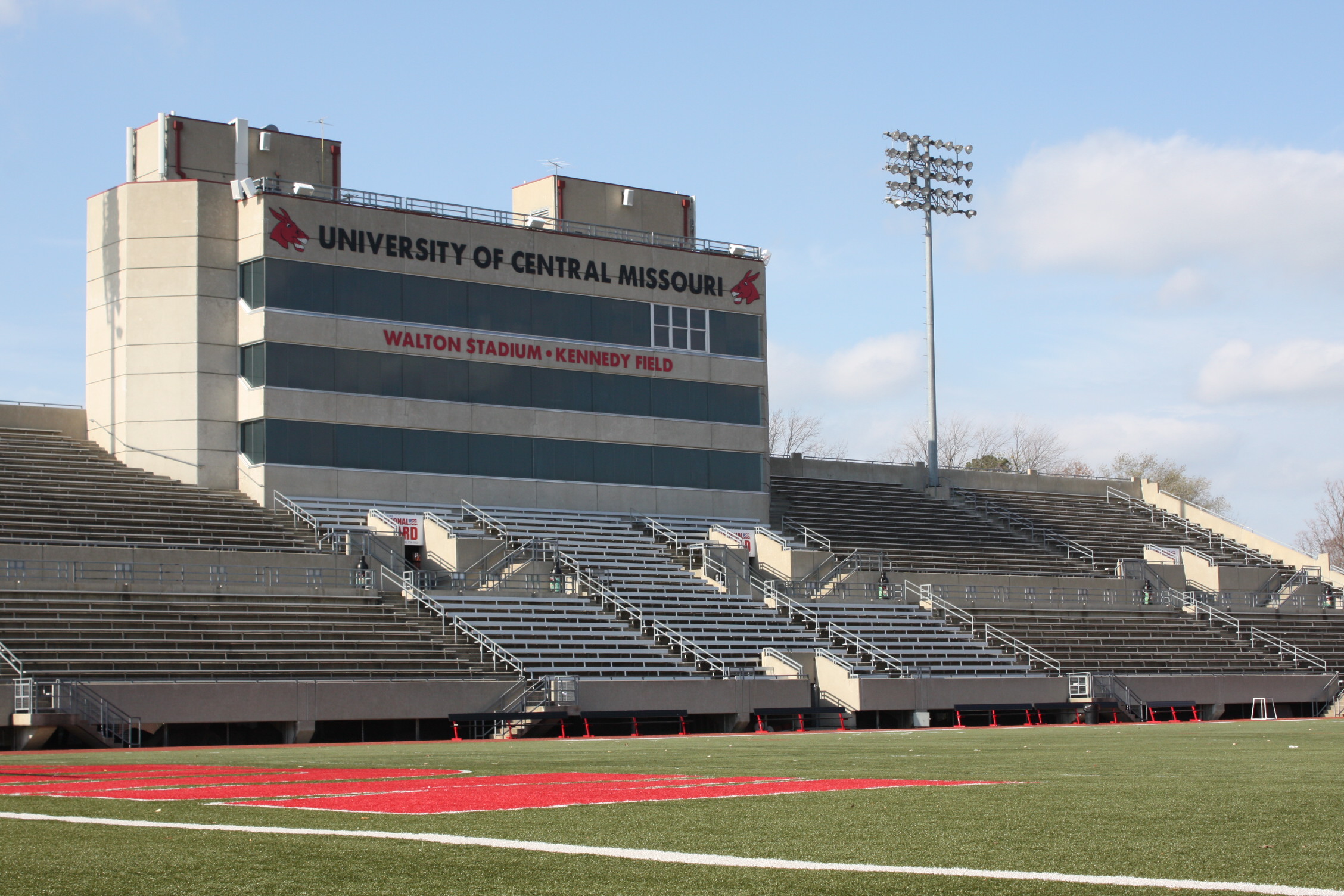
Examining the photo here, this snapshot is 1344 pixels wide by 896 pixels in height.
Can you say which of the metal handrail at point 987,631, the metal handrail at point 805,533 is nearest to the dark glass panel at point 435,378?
the metal handrail at point 805,533

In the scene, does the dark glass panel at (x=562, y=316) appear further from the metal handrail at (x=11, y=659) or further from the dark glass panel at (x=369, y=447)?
the metal handrail at (x=11, y=659)

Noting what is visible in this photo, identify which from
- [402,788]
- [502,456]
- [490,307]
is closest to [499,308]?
[490,307]

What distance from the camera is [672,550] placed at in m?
42.8

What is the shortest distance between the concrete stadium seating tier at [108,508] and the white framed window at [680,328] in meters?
13.1

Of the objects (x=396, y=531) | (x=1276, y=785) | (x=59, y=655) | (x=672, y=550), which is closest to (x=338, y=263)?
(x=396, y=531)

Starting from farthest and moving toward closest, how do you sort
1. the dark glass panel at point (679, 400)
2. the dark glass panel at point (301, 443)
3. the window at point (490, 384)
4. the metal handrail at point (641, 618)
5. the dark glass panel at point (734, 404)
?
the dark glass panel at point (734, 404), the dark glass panel at point (679, 400), the window at point (490, 384), the dark glass panel at point (301, 443), the metal handrail at point (641, 618)

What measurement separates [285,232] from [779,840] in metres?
34.9

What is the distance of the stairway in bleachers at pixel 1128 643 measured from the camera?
135ft

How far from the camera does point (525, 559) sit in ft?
128

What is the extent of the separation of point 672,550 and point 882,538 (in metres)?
8.76

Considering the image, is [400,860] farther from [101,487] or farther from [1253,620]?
[1253,620]

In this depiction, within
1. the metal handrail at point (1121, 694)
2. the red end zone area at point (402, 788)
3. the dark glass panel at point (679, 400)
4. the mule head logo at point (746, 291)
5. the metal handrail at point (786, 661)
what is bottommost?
the metal handrail at point (1121, 694)

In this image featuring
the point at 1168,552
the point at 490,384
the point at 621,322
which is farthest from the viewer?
the point at 1168,552

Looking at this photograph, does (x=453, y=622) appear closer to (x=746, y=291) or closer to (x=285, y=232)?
(x=285, y=232)
